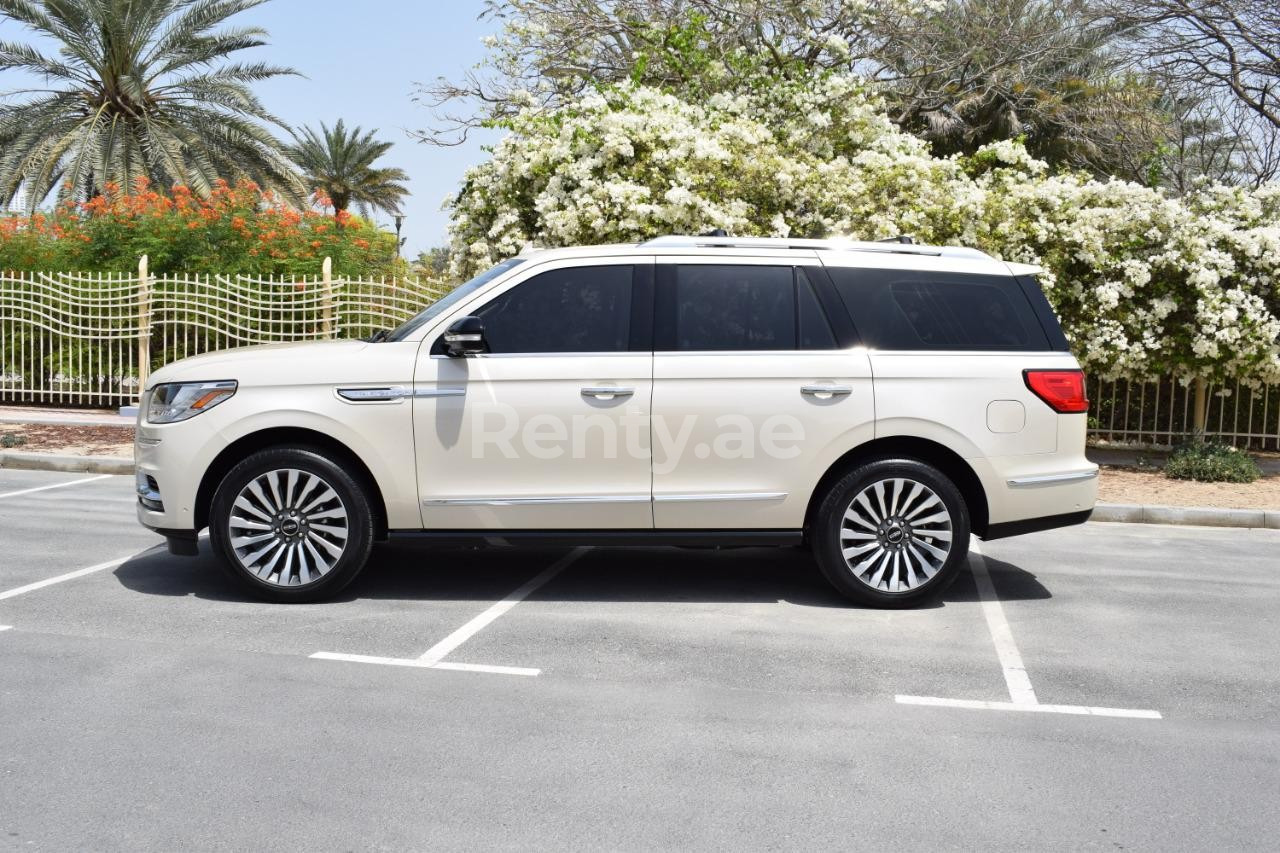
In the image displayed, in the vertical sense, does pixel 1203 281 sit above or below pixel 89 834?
above

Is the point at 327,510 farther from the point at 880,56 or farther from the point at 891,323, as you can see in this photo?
the point at 880,56

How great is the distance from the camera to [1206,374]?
43.4 feet

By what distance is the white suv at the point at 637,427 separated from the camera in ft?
20.8

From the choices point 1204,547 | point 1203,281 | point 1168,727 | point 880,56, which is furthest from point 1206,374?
point 1168,727

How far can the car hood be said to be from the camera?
6.35 m

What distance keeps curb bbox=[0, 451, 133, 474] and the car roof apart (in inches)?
284

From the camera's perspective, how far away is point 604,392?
6348mm

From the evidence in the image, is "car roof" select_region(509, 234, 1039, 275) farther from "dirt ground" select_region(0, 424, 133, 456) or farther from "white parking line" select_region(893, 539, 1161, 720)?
"dirt ground" select_region(0, 424, 133, 456)

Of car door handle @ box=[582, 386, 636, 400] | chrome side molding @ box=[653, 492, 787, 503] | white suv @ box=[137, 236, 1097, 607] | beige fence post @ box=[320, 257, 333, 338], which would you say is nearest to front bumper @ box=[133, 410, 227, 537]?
white suv @ box=[137, 236, 1097, 607]

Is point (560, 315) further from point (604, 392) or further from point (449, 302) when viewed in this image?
point (449, 302)

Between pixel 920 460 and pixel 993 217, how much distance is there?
7716 millimetres

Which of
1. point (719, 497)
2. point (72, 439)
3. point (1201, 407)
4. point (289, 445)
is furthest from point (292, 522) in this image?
point (1201, 407)

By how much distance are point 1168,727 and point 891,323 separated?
104 inches

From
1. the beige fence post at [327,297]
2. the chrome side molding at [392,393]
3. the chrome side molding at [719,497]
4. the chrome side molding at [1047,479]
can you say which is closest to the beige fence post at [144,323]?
the beige fence post at [327,297]
